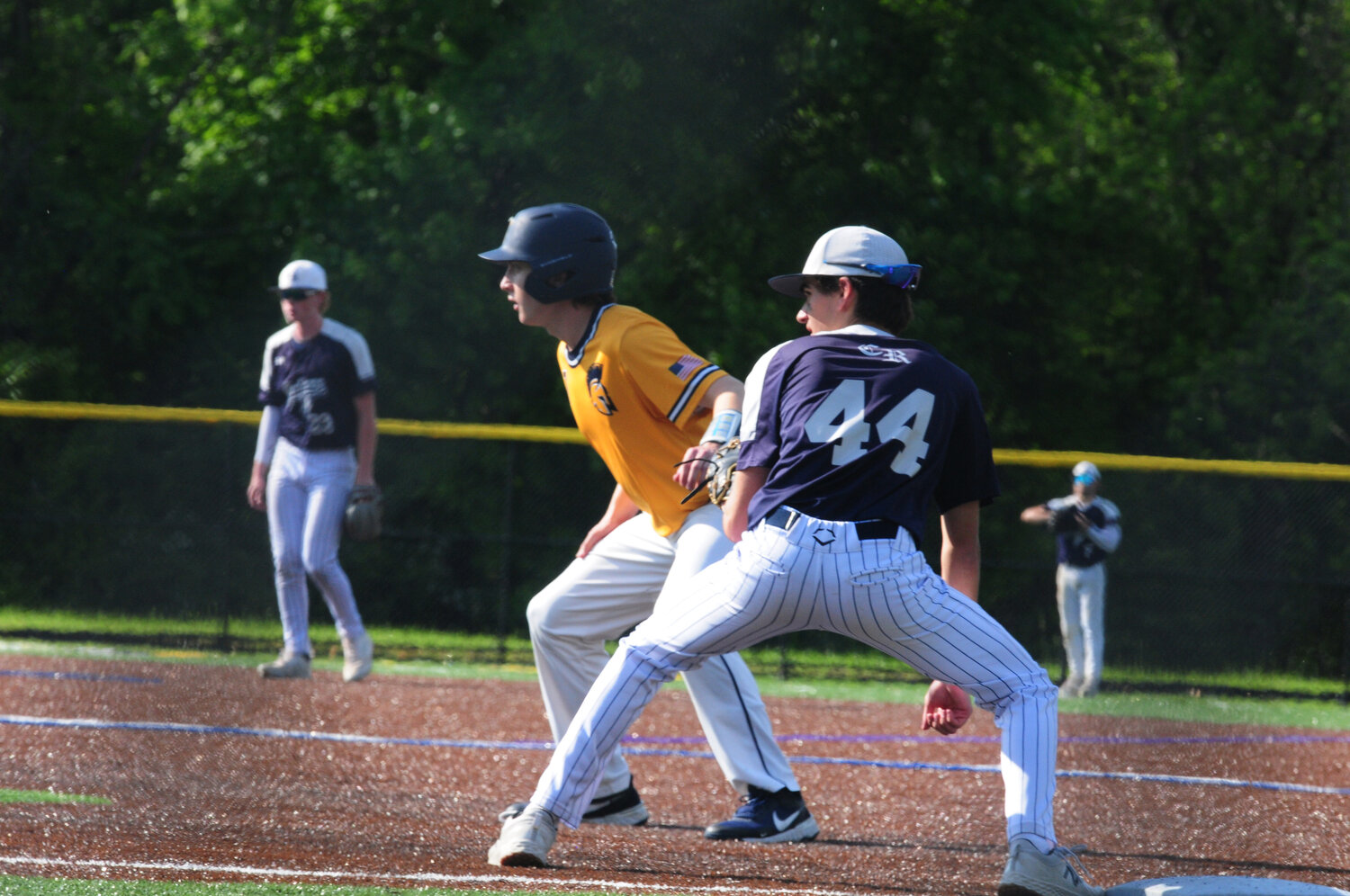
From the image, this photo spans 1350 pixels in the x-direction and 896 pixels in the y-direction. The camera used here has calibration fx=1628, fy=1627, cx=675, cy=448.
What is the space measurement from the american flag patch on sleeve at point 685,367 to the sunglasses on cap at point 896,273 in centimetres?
91

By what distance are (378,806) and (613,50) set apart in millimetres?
13781

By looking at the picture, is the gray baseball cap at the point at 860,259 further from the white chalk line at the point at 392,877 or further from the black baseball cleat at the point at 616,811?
the black baseball cleat at the point at 616,811

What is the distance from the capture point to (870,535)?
403cm

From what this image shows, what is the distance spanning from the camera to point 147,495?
14.9m

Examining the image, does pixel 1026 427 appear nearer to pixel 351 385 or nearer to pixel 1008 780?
pixel 351 385

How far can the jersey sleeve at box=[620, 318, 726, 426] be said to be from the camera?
16.5 feet

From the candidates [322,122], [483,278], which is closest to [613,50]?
[483,278]

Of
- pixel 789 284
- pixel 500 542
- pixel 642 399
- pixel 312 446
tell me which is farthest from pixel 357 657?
pixel 789 284

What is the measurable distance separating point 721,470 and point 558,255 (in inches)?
42.8

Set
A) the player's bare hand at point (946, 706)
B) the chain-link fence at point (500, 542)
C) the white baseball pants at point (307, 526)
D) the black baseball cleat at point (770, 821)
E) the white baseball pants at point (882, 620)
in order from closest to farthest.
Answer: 1. the white baseball pants at point (882, 620)
2. the player's bare hand at point (946, 706)
3. the black baseball cleat at point (770, 821)
4. the white baseball pants at point (307, 526)
5. the chain-link fence at point (500, 542)

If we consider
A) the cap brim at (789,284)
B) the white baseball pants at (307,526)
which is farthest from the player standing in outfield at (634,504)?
the white baseball pants at (307,526)

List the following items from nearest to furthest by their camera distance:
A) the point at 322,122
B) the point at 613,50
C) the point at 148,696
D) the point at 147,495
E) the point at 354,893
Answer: the point at 354,893 < the point at 148,696 < the point at 147,495 < the point at 613,50 < the point at 322,122

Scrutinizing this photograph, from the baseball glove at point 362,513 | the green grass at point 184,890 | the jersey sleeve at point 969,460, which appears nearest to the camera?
the green grass at point 184,890

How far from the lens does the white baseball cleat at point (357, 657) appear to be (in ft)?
31.7
